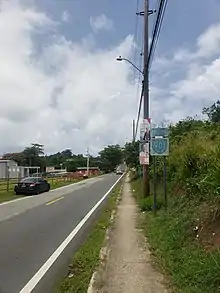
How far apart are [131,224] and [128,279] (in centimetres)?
713

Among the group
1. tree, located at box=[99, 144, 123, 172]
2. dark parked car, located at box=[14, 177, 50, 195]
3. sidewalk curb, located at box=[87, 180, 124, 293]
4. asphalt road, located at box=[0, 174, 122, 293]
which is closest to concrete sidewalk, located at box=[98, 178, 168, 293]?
sidewalk curb, located at box=[87, 180, 124, 293]

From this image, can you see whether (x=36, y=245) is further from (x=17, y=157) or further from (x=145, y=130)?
(x=17, y=157)

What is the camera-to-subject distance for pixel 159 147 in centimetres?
1434

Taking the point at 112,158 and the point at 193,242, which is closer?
the point at 193,242

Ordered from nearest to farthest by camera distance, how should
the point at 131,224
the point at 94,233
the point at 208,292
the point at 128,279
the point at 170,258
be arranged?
the point at 208,292
the point at 128,279
the point at 170,258
the point at 94,233
the point at 131,224

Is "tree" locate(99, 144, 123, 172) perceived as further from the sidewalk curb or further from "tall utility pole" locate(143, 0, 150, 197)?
the sidewalk curb

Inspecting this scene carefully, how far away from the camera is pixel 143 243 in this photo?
34.2ft

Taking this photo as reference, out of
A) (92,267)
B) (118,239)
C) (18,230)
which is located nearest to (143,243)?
(118,239)

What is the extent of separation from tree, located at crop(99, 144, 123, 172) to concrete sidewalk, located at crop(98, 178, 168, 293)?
151m

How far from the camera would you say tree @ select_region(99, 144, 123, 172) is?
163 metres

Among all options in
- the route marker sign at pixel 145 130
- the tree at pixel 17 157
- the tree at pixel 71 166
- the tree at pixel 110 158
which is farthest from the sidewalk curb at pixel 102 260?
the tree at pixel 110 158

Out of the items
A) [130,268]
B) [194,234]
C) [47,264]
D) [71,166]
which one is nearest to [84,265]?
[47,264]

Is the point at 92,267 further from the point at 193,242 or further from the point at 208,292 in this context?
the point at 208,292

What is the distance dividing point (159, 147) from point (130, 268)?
6935mm
